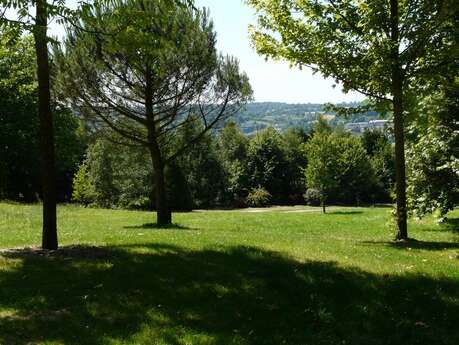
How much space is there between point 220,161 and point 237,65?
5195 cm

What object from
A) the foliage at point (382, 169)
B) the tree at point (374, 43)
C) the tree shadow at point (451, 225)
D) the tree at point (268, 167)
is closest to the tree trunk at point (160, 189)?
the tree at point (374, 43)

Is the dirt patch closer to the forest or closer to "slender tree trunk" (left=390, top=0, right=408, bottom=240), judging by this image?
the forest

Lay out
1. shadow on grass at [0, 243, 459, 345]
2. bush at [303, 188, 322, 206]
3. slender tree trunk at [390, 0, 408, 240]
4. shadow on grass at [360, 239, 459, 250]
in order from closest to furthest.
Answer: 1. shadow on grass at [0, 243, 459, 345]
2. slender tree trunk at [390, 0, 408, 240]
3. shadow on grass at [360, 239, 459, 250]
4. bush at [303, 188, 322, 206]

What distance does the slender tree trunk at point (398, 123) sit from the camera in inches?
496

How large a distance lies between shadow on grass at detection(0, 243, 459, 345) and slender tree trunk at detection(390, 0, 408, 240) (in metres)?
4.41

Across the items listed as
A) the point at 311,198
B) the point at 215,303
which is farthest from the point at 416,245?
the point at 311,198

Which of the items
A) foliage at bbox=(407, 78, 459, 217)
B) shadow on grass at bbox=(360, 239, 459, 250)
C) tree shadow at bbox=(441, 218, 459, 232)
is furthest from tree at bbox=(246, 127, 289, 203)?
shadow on grass at bbox=(360, 239, 459, 250)

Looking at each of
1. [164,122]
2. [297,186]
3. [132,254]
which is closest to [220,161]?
[297,186]

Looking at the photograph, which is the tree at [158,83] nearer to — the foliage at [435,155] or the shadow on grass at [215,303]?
the foliage at [435,155]

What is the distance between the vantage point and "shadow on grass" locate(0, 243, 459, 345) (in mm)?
6559

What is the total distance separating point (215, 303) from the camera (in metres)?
7.64

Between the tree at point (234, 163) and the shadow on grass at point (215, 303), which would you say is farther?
the tree at point (234, 163)

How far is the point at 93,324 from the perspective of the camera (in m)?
6.65

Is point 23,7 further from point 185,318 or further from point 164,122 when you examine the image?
point 164,122
